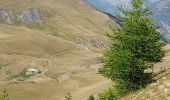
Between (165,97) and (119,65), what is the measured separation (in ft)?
43.3

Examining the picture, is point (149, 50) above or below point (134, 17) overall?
below

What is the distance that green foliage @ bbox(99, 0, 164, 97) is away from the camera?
4009 cm

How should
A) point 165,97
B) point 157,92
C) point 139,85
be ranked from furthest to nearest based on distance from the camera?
Result: point 139,85 → point 157,92 → point 165,97

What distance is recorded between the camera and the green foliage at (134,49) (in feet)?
132

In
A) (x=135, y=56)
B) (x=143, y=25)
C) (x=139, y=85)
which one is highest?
(x=143, y=25)

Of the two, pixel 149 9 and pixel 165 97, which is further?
pixel 149 9

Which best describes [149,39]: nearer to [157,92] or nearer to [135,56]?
[135,56]

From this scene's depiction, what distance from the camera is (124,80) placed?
41250 mm

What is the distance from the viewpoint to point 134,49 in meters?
40.3

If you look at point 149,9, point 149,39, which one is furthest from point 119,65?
point 149,9

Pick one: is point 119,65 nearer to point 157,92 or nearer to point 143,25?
point 143,25

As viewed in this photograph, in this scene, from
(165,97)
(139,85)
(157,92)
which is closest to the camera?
(165,97)

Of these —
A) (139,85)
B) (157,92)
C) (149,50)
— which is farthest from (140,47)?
(157,92)

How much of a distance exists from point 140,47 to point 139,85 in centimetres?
354
